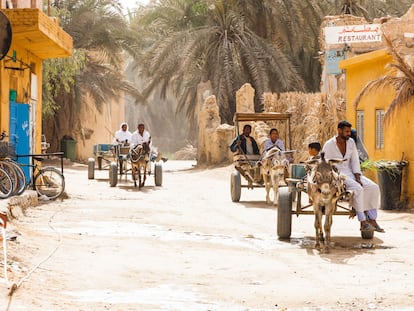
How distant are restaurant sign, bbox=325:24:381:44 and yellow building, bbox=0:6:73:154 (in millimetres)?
10764

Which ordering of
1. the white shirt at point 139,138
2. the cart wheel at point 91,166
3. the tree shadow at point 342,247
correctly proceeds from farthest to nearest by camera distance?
1. the cart wheel at point 91,166
2. the white shirt at point 139,138
3. the tree shadow at point 342,247

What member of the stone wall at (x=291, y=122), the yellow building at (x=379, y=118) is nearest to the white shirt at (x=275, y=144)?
the stone wall at (x=291, y=122)

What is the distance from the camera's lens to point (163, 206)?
16812mm

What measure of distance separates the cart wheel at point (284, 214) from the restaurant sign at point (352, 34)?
1646 centimetres

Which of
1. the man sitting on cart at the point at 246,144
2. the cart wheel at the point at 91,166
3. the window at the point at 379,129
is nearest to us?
the man sitting on cart at the point at 246,144

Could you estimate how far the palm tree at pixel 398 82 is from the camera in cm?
1598

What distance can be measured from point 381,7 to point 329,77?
11970 mm

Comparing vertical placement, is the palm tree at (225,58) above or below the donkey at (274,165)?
above

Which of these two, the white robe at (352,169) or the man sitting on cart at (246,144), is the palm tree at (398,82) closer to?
the man sitting on cart at (246,144)

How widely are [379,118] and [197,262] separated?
1075 centimetres

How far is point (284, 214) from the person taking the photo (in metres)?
11.4

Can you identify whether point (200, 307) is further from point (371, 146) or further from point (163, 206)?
point (371, 146)

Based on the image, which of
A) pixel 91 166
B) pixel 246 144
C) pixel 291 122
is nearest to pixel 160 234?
pixel 246 144

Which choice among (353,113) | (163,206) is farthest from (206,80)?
(163,206)
